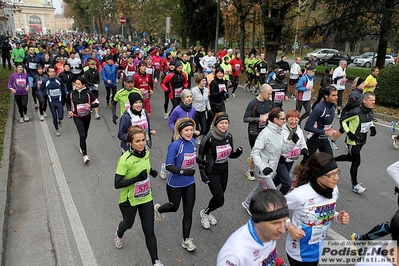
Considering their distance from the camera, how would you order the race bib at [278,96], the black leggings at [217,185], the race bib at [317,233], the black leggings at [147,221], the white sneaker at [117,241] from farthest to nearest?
the race bib at [278,96]
the black leggings at [217,185]
the white sneaker at [117,241]
the black leggings at [147,221]
the race bib at [317,233]

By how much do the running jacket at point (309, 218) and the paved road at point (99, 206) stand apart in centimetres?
145

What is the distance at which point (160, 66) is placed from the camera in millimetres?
15594

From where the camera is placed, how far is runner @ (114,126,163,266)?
370 centimetres

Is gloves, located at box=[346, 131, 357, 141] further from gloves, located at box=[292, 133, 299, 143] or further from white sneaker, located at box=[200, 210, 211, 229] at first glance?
white sneaker, located at box=[200, 210, 211, 229]

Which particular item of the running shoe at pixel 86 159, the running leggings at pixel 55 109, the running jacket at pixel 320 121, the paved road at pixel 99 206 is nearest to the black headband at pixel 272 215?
the paved road at pixel 99 206

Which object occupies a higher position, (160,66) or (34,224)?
(160,66)

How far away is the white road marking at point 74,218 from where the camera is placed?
13.8ft

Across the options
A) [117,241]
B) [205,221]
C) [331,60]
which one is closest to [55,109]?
[117,241]

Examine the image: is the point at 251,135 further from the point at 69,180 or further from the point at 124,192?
the point at 69,180

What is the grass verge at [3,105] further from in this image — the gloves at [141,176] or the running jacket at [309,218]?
the running jacket at [309,218]

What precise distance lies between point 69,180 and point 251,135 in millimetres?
3621

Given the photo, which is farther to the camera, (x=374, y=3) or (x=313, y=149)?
(x=374, y=3)

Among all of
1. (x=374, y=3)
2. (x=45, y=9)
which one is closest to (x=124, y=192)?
(x=374, y=3)

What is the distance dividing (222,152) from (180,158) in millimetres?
612
